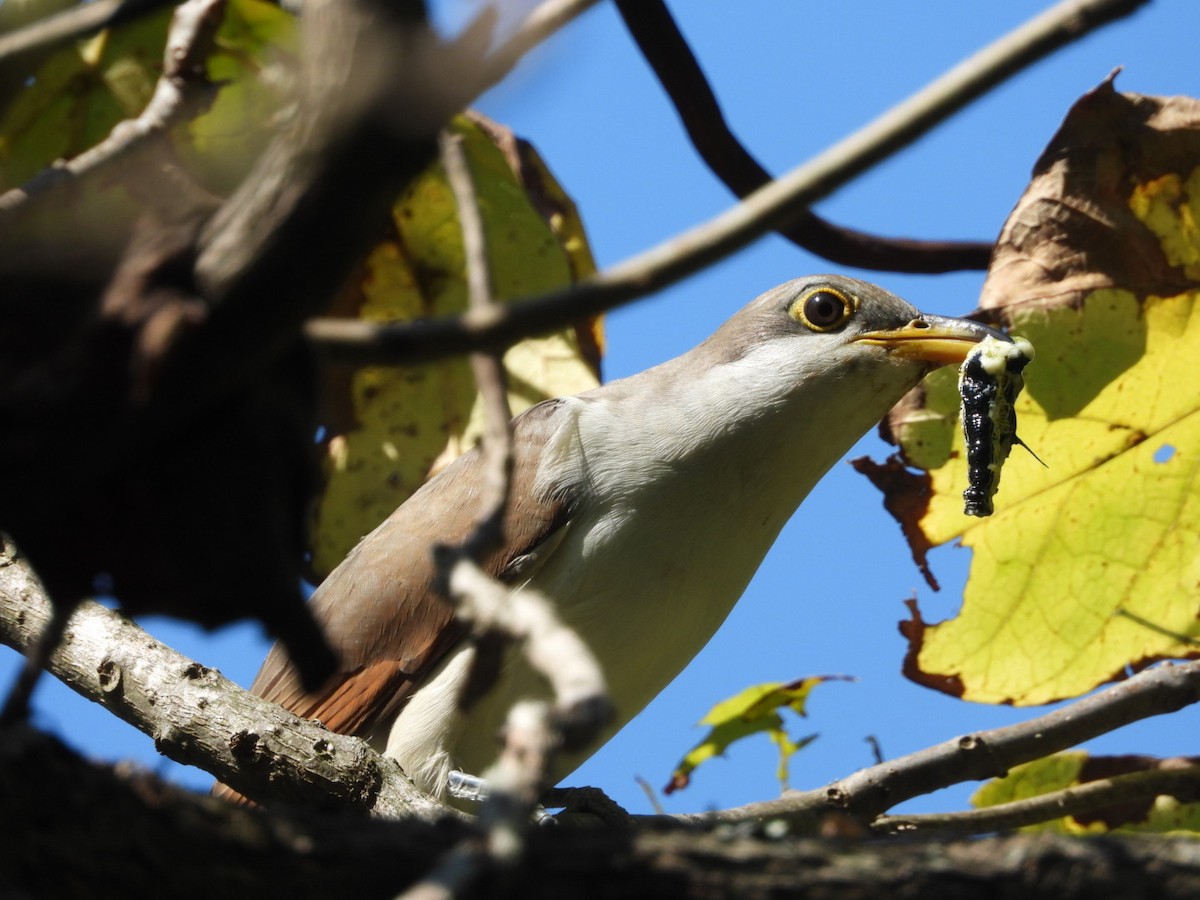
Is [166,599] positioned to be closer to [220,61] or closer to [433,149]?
[433,149]

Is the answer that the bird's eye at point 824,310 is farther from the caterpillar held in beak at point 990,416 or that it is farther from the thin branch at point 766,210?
the thin branch at point 766,210

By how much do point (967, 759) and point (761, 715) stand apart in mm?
737

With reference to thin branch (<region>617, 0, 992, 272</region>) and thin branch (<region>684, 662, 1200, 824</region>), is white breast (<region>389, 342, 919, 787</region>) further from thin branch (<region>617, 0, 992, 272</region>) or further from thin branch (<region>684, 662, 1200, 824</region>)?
thin branch (<region>684, 662, 1200, 824</region>)

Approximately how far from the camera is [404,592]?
14.2 ft

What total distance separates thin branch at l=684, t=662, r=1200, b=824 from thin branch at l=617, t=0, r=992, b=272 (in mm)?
1543

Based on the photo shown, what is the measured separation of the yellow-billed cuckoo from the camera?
4.01 meters

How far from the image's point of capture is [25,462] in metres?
1.62

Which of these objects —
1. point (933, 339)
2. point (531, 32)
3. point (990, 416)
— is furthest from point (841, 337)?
point (531, 32)

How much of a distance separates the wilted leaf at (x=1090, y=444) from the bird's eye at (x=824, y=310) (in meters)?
0.65

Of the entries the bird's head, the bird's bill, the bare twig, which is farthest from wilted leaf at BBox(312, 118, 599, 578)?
the bare twig

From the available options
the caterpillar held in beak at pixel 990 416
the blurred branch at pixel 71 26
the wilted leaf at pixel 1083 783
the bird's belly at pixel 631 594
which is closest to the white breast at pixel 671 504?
the bird's belly at pixel 631 594

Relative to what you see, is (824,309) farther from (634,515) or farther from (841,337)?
(634,515)

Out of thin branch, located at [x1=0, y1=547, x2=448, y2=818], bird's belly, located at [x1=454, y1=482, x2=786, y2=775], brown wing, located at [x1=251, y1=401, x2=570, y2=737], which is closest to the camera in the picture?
thin branch, located at [x1=0, y1=547, x2=448, y2=818]

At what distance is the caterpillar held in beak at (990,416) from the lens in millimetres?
3826
